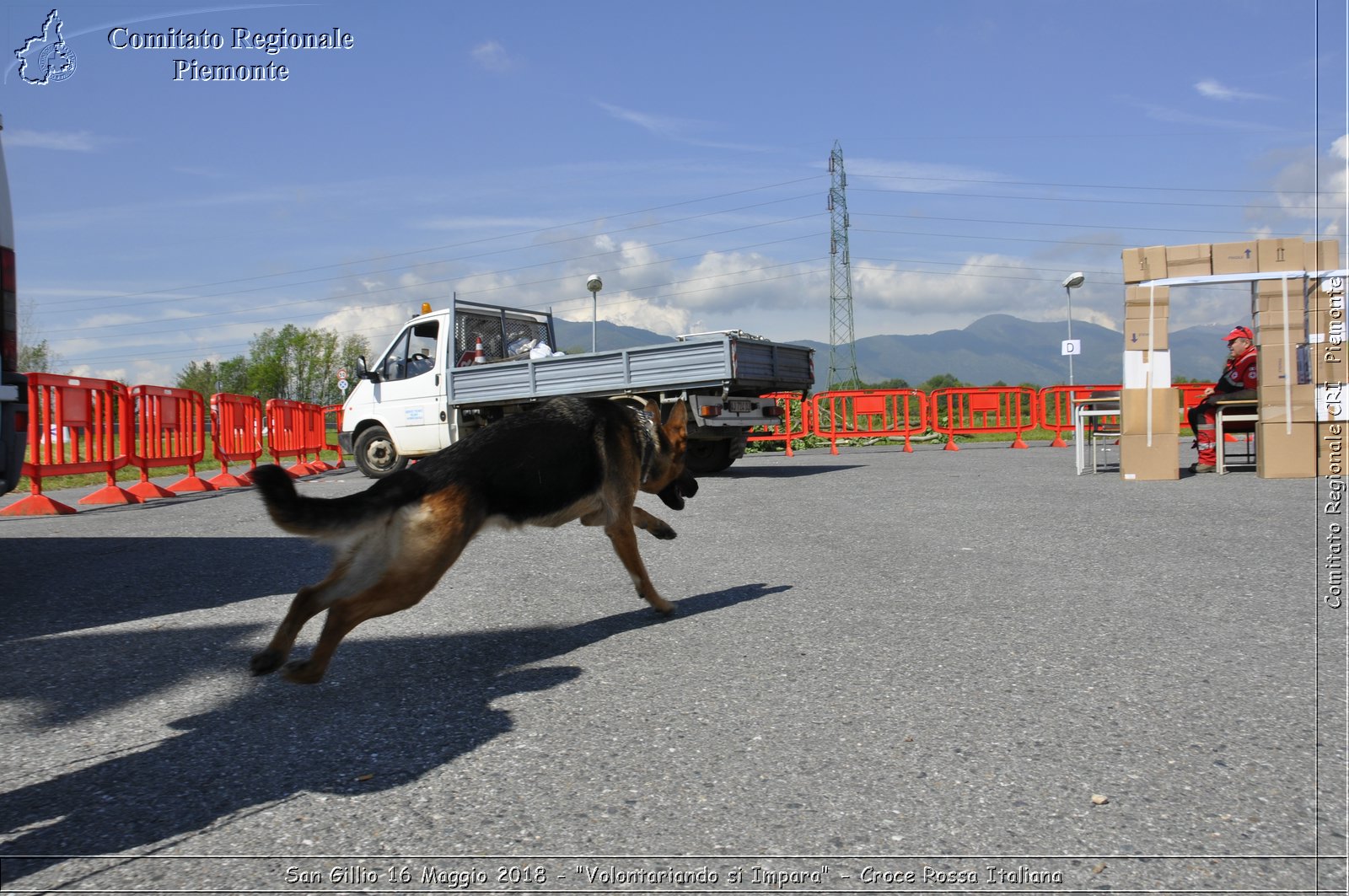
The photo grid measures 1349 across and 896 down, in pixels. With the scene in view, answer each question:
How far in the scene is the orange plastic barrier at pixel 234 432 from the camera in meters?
14.3

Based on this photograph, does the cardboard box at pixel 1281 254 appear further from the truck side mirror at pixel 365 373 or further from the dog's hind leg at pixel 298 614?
the truck side mirror at pixel 365 373

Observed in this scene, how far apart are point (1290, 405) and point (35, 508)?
14273 millimetres

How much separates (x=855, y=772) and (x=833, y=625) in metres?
1.67

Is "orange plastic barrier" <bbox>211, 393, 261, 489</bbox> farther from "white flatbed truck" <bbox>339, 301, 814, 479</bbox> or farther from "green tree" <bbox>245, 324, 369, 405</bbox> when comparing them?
"green tree" <bbox>245, 324, 369, 405</bbox>

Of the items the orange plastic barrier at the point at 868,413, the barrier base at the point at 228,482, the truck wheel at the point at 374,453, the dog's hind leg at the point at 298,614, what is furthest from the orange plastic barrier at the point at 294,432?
the dog's hind leg at the point at 298,614

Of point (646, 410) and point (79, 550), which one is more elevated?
point (646, 410)

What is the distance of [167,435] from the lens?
12422 millimetres

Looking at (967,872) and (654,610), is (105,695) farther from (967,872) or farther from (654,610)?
(967,872)

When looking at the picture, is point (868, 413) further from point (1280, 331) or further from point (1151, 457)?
point (1280, 331)

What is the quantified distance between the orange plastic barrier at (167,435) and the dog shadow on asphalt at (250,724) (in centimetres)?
857

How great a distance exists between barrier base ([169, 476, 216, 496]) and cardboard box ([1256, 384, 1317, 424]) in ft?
45.5

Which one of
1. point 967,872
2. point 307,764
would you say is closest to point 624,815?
point 967,872

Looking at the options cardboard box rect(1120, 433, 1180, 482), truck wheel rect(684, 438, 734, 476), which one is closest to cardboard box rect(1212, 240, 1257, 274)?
cardboard box rect(1120, 433, 1180, 482)

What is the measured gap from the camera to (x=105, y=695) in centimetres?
326
